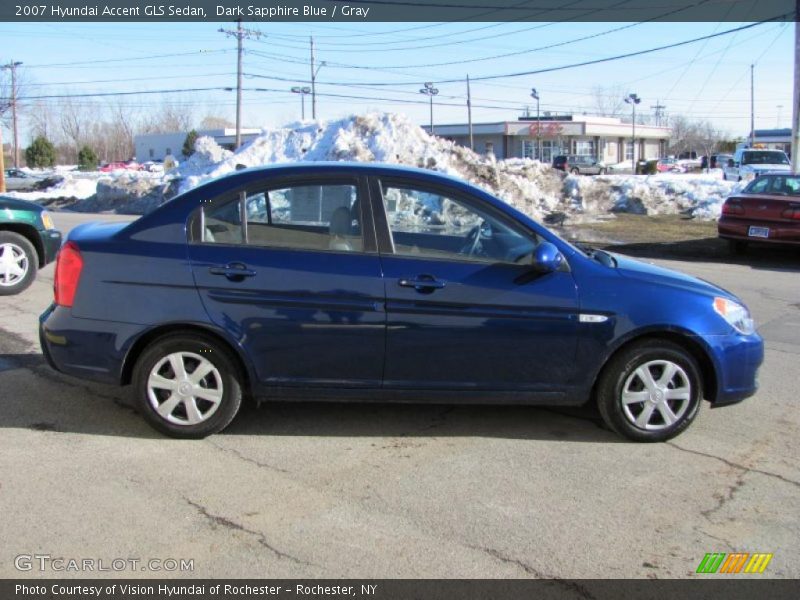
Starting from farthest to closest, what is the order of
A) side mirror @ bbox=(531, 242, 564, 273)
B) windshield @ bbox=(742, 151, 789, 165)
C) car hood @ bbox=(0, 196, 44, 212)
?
1. windshield @ bbox=(742, 151, 789, 165)
2. car hood @ bbox=(0, 196, 44, 212)
3. side mirror @ bbox=(531, 242, 564, 273)

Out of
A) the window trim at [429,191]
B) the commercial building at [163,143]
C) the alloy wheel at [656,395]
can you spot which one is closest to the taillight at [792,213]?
the alloy wheel at [656,395]

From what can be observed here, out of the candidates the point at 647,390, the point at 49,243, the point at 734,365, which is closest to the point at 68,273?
the point at 647,390

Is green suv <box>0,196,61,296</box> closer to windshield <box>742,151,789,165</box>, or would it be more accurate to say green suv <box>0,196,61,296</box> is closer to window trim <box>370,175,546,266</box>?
window trim <box>370,175,546,266</box>

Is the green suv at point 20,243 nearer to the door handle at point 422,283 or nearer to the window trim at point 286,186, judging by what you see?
the window trim at point 286,186

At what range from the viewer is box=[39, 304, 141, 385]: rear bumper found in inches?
174

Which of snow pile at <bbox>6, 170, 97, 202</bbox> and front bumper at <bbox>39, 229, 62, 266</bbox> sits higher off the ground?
snow pile at <bbox>6, 170, 97, 202</bbox>

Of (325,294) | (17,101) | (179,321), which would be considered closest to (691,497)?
(325,294)

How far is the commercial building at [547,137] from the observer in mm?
75000

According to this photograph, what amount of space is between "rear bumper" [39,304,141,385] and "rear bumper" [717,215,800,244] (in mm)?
11538

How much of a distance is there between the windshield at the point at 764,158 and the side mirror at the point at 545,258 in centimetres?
2909

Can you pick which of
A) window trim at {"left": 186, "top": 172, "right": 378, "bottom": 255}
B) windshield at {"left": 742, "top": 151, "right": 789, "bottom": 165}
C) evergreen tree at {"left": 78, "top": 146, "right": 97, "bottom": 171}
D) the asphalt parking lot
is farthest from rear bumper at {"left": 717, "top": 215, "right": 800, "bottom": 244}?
evergreen tree at {"left": 78, "top": 146, "right": 97, "bottom": 171}
